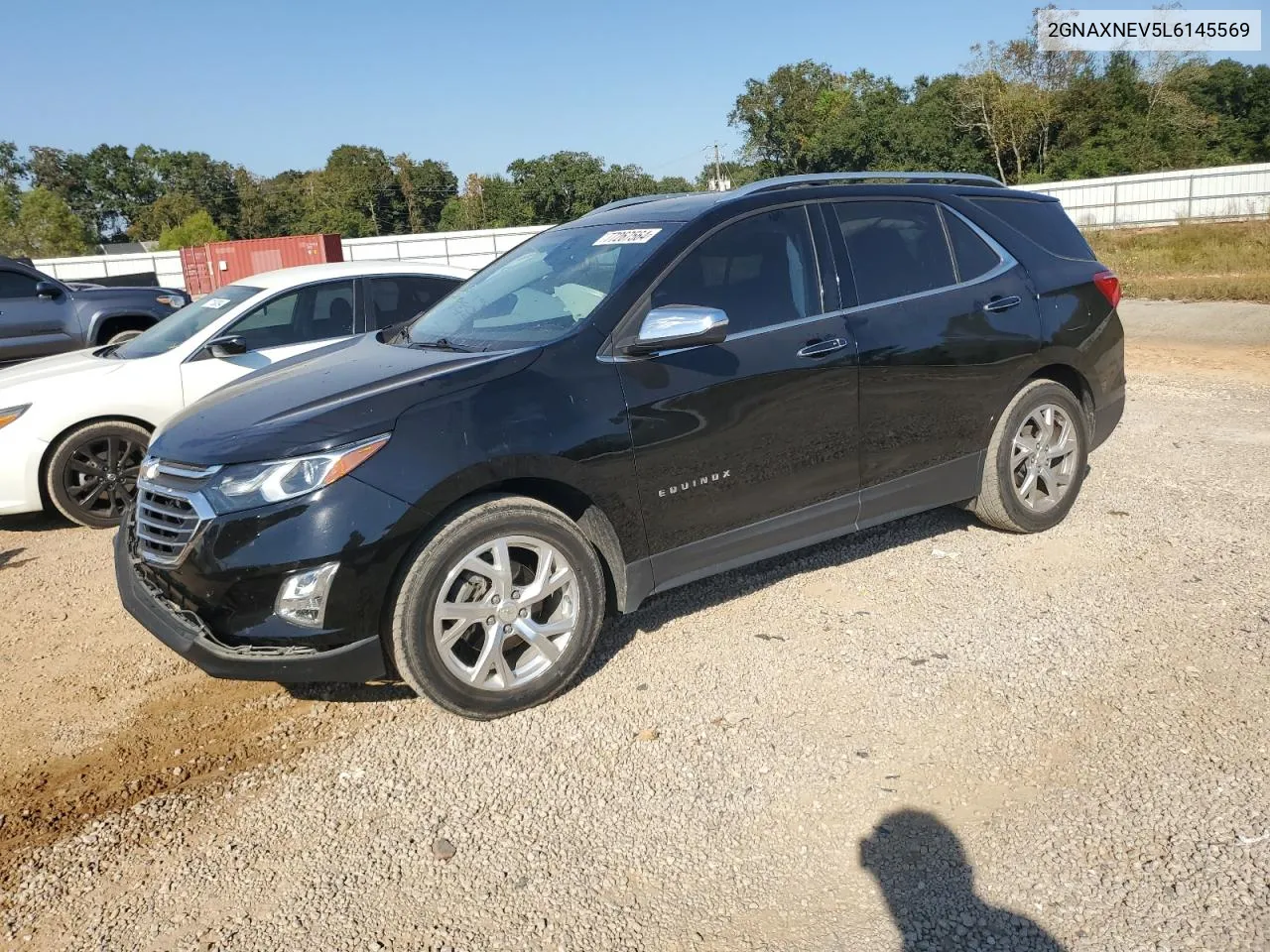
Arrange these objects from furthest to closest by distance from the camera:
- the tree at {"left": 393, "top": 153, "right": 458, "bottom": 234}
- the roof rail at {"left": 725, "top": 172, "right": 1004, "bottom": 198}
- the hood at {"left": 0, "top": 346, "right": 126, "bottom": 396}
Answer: the tree at {"left": 393, "top": 153, "right": 458, "bottom": 234}, the hood at {"left": 0, "top": 346, "right": 126, "bottom": 396}, the roof rail at {"left": 725, "top": 172, "right": 1004, "bottom": 198}

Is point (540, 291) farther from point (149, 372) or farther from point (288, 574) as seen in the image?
point (149, 372)

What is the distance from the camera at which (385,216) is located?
91750 mm

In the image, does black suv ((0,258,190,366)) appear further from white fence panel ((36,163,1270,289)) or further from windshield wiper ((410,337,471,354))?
Result: white fence panel ((36,163,1270,289))

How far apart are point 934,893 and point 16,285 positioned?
11.9 meters

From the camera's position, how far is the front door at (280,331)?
6.72 m

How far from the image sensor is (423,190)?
9356 cm

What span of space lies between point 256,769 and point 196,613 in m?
0.59

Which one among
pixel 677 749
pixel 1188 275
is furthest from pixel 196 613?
pixel 1188 275

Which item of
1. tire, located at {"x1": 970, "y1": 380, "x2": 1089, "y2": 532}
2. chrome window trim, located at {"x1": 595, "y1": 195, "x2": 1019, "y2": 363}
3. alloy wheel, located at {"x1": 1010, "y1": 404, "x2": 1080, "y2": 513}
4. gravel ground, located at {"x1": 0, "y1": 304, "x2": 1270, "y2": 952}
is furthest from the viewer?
alloy wheel, located at {"x1": 1010, "y1": 404, "x2": 1080, "y2": 513}

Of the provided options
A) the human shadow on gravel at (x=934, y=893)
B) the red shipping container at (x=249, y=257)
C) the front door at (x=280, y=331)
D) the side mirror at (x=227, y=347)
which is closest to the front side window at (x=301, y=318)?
the front door at (x=280, y=331)

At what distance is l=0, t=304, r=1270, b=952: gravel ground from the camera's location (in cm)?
259

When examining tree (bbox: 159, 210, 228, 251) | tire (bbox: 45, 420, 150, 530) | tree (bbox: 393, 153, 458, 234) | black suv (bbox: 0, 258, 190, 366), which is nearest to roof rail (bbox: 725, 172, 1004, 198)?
tire (bbox: 45, 420, 150, 530)

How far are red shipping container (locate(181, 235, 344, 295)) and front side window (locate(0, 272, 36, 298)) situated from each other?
1609cm

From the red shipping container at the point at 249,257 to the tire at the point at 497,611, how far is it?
25.2 meters
